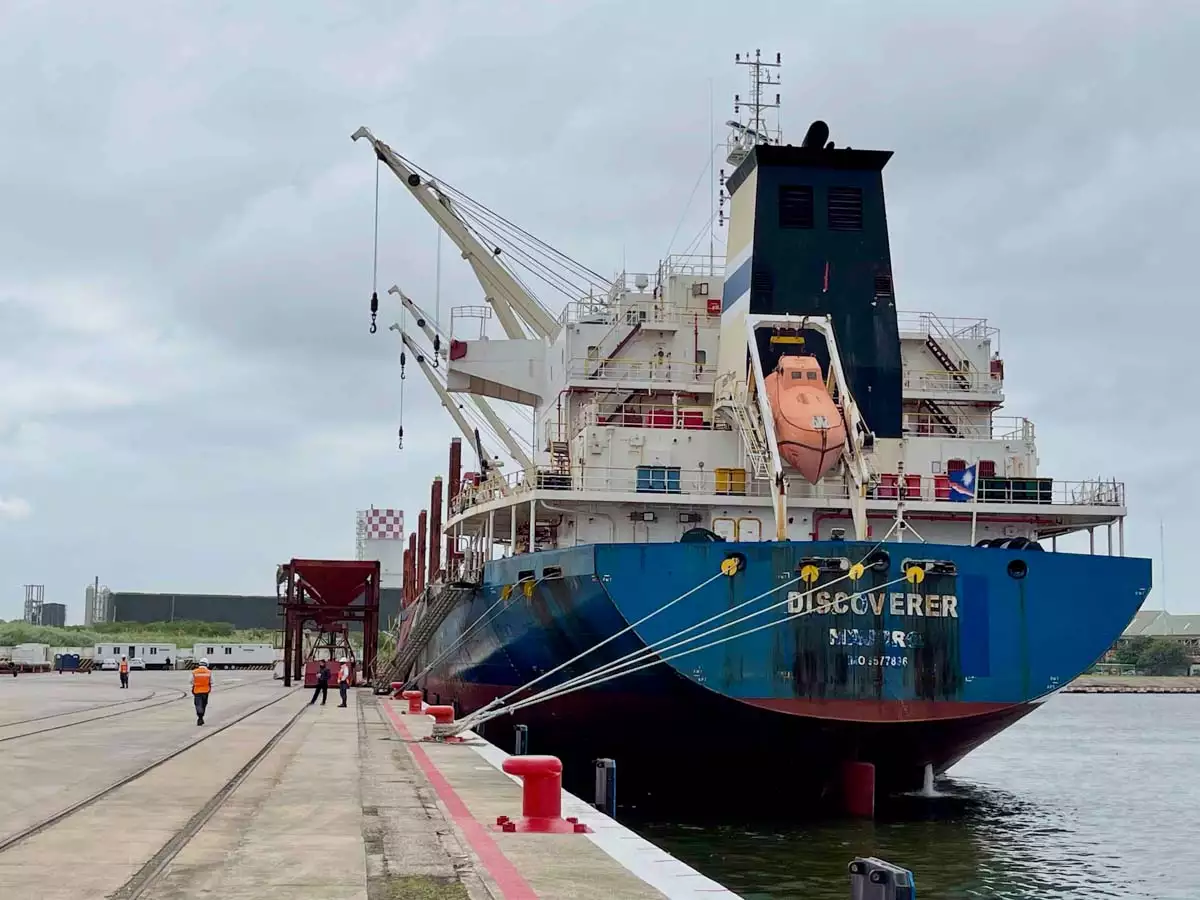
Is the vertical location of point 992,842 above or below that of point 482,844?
below

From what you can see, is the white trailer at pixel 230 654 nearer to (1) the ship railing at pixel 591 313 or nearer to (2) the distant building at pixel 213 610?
(2) the distant building at pixel 213 610

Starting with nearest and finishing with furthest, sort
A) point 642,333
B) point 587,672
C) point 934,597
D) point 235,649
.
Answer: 1. point 934,597
2. point 587,672
3. point 642,333
4. point 235,649

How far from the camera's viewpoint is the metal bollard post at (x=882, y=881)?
277 inches

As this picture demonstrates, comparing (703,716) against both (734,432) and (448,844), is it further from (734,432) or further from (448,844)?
(448,844)

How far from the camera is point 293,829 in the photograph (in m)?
10.9

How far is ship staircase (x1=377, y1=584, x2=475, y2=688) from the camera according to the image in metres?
28.9

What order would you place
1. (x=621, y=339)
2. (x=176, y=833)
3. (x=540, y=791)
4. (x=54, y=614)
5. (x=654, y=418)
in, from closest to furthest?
(x=176, y=833), (x=540, y=791), (x=654, y=418), (x=621, y=339), (x=54, y=614)

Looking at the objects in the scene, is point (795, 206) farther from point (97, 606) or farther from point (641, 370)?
point (97, 606)

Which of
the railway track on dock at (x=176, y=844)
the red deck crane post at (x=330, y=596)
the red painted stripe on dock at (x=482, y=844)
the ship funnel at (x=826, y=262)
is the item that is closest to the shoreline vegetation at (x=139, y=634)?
the red deck crane post at (x=330, y=596)

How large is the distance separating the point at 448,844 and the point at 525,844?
0.57 meters

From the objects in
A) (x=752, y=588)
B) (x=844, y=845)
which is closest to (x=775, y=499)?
(x=752, y=588)

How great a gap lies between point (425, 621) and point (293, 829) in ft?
76.3

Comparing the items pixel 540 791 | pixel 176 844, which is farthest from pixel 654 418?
pixel 176 844

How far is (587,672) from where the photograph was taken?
19375 mm
